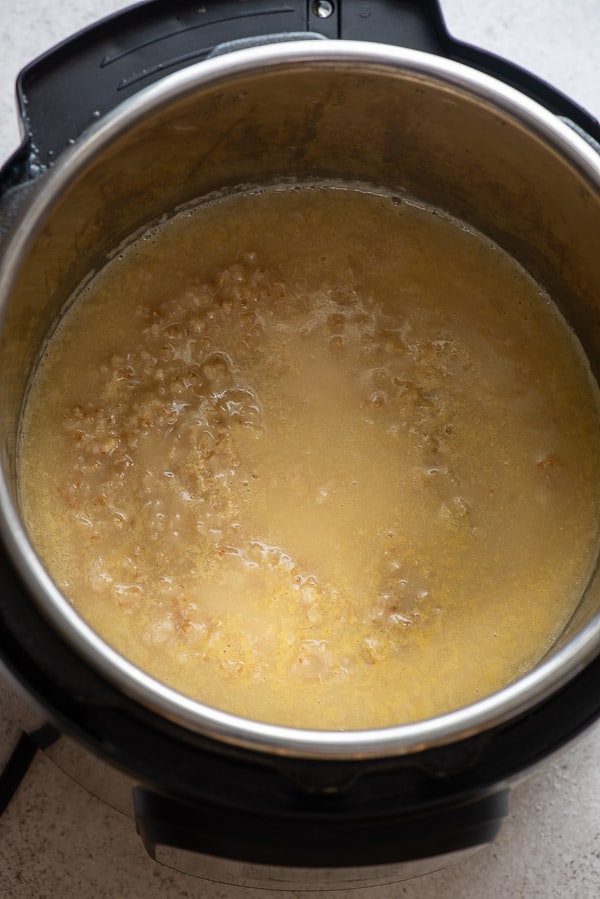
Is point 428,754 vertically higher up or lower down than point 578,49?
lower down

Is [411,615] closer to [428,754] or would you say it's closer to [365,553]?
[365,553]

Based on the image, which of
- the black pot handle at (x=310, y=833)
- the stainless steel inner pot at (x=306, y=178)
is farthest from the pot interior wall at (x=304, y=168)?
the black pot handle at (x=310, y=833)

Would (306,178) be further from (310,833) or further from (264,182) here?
(310,833)

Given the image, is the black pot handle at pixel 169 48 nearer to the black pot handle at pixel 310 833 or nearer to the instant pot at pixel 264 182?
the instant pot at pixel 264 182

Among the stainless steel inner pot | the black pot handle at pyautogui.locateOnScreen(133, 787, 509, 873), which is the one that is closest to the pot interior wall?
the stainless steel inner pot

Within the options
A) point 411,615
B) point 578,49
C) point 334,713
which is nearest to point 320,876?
point 334,713

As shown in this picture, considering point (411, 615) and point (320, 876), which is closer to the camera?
point (320, 876)

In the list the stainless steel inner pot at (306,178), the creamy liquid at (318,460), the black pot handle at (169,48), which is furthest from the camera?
the creamy liquid at (318,460)


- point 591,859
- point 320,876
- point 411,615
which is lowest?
point 591,859
